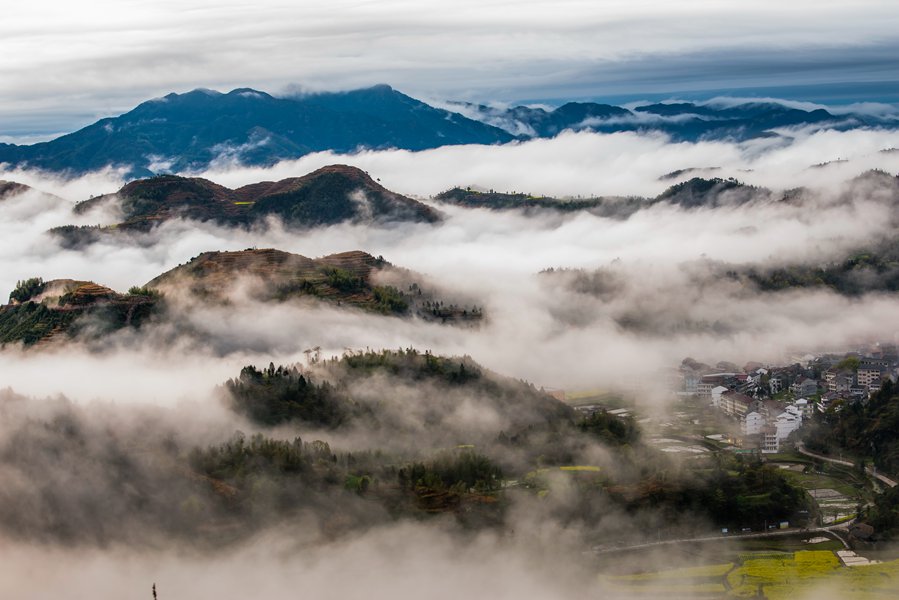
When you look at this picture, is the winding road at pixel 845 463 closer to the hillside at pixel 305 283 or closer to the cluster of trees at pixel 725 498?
the cluster of trees at pixel 725 498

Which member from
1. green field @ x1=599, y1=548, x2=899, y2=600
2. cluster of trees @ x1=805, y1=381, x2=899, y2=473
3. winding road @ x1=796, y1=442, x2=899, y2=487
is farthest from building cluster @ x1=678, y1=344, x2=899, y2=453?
green field @ x1=599, y1=548, x2=899, y2=600

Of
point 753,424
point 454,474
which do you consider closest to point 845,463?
point 753,424

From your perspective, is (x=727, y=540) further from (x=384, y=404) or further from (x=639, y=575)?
(x=384, y=404)

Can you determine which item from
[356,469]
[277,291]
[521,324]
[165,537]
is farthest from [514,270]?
[165,537]

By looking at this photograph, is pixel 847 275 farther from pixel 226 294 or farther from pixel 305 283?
pixel 226 294

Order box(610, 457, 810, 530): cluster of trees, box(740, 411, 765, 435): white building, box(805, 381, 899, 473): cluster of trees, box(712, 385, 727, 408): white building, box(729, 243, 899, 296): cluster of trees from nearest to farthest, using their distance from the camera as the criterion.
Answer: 1. box(610, 457, 810, 530): cluster of trees
2. box(805, 381, 899, 473): cluster of trees
3. box(740, 411, 765, 435): white building
4. box(712, 385, 727, 408): white building
5. box(729, 243, 899, 296): cluster of trees

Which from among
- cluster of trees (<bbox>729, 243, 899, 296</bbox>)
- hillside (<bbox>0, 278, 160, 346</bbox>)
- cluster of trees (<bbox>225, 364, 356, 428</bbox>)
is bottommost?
cluster of trees (<bbox>729, 243, 899, 296</bbox>)

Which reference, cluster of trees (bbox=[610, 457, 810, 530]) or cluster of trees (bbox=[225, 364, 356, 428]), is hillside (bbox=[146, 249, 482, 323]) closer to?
cluster of trees (bbox=[225, 364, 356, 428])

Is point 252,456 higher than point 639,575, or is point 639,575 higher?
point 252,456
